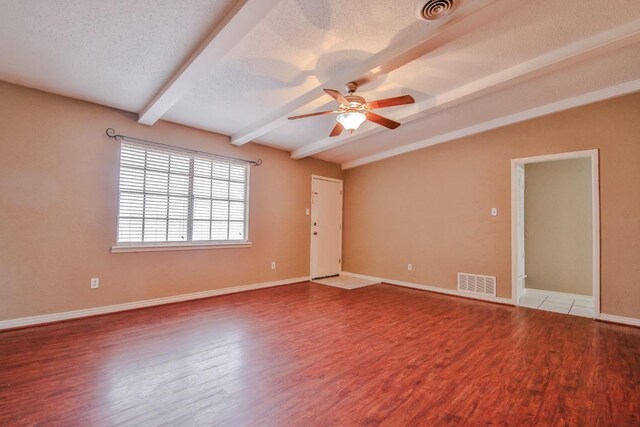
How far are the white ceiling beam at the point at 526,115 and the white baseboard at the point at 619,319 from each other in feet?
8.70

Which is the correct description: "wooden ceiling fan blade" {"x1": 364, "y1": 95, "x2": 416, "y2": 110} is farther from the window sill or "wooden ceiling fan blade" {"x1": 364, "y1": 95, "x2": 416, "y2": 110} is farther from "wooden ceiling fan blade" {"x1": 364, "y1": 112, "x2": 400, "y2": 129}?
the window sill

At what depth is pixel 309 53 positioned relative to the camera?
8.28 ft

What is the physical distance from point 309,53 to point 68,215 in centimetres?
332

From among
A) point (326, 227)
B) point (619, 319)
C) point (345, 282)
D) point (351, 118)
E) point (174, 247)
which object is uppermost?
point (351, 118)

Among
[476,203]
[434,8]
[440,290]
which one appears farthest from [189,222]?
[476,203]

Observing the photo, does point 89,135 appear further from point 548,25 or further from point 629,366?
point 629,366

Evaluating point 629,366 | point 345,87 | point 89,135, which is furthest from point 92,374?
point 629,366

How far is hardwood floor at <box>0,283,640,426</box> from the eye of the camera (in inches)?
68.8

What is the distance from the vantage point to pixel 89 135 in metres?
3.52

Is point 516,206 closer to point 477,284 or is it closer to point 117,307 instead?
point 477,284

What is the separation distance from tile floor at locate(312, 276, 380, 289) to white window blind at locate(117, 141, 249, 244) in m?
1.93

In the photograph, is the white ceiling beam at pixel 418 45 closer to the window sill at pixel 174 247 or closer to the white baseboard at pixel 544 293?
the window sill at pixel 174 247

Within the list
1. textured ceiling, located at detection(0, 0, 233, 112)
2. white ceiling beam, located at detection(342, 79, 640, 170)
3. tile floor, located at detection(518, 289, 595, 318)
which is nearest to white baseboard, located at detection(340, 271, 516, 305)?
tile floor, located at detection(518, 289, 595, 318)

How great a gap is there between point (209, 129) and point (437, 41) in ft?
11.4
